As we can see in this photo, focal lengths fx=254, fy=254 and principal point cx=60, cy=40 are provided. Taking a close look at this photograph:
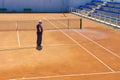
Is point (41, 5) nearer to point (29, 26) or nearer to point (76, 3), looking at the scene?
point (76, 3)

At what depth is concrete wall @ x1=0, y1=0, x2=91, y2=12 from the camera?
4312 cm

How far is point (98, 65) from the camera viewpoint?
1268 centimetres

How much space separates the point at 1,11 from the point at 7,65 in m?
31.3

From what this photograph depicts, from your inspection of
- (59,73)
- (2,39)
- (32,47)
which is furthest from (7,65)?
(2,39)

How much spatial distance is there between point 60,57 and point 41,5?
3113cm

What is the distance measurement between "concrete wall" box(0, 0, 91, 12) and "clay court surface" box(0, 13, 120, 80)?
23133mm

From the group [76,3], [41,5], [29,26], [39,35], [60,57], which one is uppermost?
[39,35]

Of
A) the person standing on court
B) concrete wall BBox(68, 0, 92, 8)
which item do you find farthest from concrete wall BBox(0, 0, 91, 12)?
the person standing on court

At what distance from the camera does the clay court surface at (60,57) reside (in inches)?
442

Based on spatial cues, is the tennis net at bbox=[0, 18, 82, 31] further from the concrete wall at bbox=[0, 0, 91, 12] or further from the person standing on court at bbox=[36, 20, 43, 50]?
the concrete wall at bbox=[0, 0, 91, 12]

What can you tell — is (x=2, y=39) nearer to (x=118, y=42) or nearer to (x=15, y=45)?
(x=15, y=45)

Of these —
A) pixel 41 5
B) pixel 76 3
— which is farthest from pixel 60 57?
pixel 76 3

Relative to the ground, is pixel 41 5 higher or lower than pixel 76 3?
lower

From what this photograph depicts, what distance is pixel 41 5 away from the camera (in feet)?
145
